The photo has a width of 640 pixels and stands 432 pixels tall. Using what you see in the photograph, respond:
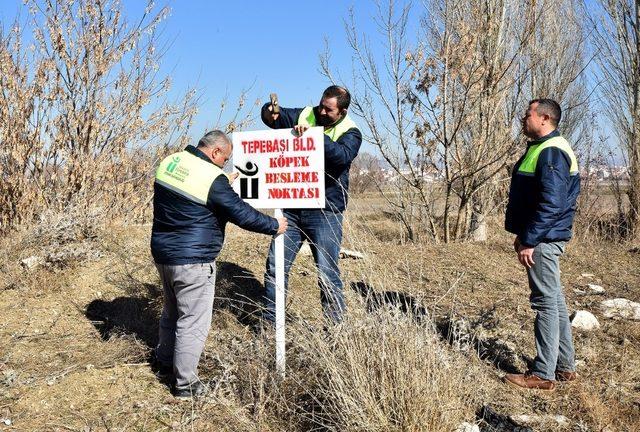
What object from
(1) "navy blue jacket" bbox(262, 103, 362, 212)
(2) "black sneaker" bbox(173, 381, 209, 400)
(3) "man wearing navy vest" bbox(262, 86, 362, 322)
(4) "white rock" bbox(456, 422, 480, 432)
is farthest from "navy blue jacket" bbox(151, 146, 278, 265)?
(4) "white rock" bbox(456, 422, 480, 432)

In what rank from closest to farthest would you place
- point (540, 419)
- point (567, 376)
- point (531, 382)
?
point (540, 419) < point (531, 382) < point (567, 376)

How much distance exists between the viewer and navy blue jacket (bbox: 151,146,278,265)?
12.2 feet

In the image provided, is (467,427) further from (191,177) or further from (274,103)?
(274,103)

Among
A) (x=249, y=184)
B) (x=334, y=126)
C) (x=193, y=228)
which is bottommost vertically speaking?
(x=193, y=228)

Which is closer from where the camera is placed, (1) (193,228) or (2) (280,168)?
(1) (193,228)

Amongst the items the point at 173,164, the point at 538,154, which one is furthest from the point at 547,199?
the point at 173,164

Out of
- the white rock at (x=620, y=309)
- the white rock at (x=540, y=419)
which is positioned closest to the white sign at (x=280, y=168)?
the white rock at (x=540, y=419)

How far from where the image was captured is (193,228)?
376cm

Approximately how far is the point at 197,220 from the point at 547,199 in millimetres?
2298

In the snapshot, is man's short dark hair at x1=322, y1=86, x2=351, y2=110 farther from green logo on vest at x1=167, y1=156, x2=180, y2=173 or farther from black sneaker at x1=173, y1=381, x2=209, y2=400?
black sneaker at x1=173, y1=381, x2=209, y2=400

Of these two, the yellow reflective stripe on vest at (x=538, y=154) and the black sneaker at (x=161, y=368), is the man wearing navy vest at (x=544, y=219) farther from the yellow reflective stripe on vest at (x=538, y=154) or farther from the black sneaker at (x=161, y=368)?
the black sneaker at (x=161, y=368)

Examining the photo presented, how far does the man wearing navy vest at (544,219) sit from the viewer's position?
3660mm

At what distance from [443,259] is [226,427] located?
4967mm

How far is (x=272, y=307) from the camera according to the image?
437cm
